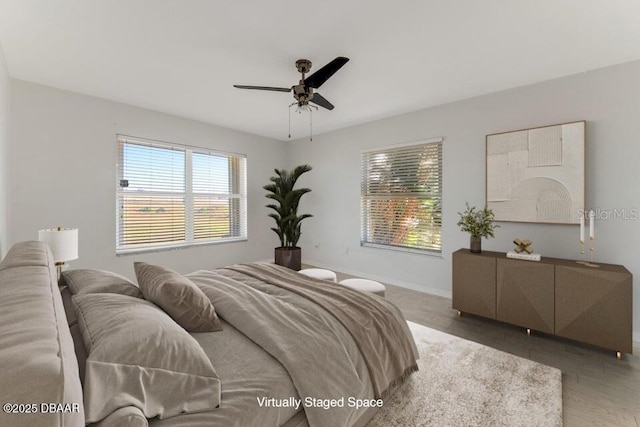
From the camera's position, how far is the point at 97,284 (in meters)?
1.49

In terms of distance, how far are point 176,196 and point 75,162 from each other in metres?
1.24

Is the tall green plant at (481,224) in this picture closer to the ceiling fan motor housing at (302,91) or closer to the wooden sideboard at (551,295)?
the wooden sideboard at (551,295)

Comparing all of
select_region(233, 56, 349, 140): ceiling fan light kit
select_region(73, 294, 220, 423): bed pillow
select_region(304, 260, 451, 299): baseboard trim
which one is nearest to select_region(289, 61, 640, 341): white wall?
select_region(304, 260, 451, 299): baseboard trim

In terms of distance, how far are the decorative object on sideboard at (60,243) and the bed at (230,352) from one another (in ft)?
1.77

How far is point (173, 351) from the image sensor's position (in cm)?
98

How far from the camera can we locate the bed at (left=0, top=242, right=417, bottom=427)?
34.3 inches

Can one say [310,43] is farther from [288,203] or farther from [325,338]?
[288,203]

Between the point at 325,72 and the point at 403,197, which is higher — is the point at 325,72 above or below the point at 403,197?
above

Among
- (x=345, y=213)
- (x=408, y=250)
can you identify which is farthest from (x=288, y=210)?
(x=408, y=250)

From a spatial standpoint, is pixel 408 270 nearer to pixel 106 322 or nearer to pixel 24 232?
pixel 106 322

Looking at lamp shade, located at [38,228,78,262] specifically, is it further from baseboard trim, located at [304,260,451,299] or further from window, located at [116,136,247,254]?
baseboard trim, located at [304,260,451,299]

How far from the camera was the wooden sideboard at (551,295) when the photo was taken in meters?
2.25

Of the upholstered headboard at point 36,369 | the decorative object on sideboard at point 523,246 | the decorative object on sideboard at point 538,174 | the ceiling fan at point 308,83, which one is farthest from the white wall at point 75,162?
the decorative object on sideboard at point 523,246

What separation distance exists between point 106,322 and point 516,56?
3456 millimetres
